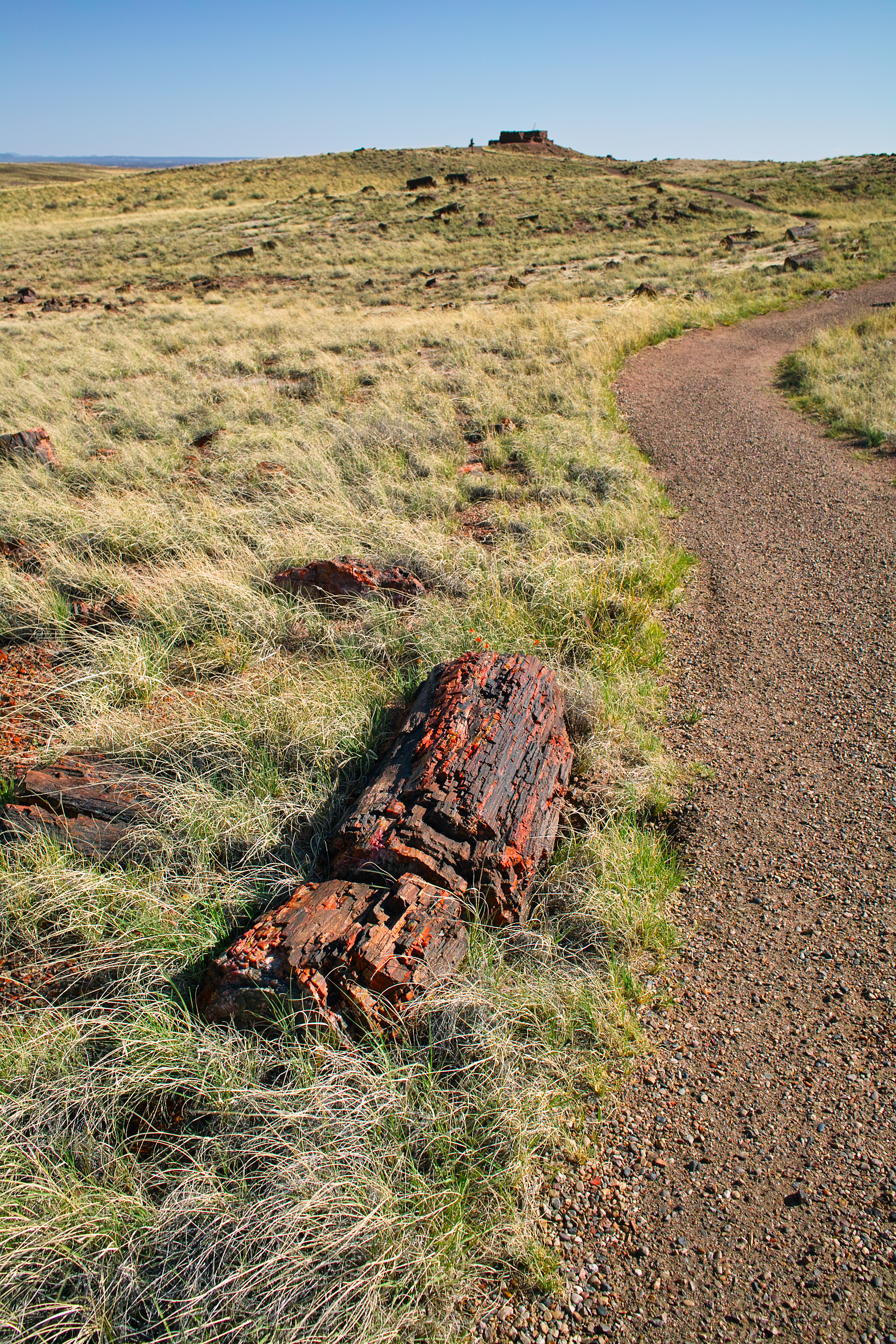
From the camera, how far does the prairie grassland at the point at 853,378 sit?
28.4ft

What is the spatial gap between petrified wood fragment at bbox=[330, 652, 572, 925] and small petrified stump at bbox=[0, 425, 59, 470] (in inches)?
233

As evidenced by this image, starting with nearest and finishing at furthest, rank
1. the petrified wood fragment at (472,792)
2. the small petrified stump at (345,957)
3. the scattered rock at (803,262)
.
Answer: the small petrified stump at (345,957), the petrified wood fragment at (472,792), the scattered rock at (803,262)

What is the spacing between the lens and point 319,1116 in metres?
2.01

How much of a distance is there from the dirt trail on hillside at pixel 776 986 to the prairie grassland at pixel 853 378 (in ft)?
11.0

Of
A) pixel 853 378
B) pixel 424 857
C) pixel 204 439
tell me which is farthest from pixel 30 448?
pixel 853 378

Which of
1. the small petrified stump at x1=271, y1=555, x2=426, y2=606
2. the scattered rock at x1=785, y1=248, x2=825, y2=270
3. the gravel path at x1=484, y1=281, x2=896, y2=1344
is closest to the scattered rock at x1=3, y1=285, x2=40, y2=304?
the small petrified stump at x1=271, y1=555, x2=426, y2=606

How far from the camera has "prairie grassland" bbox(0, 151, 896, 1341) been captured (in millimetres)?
1843

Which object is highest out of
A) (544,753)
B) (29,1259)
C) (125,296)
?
(125,296)

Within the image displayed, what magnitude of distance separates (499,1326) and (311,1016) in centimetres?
90

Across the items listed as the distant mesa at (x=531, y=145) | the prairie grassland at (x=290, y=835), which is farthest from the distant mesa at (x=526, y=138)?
the prairie grassland at (x=290, y=835)

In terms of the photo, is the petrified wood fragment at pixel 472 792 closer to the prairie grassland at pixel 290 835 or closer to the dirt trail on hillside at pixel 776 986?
the prairie grassland at pixel 290 835

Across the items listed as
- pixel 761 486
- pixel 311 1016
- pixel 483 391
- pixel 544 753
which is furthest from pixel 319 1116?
pixel 483 391

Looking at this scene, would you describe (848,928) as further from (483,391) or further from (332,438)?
(483,391)

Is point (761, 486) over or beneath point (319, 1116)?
over
